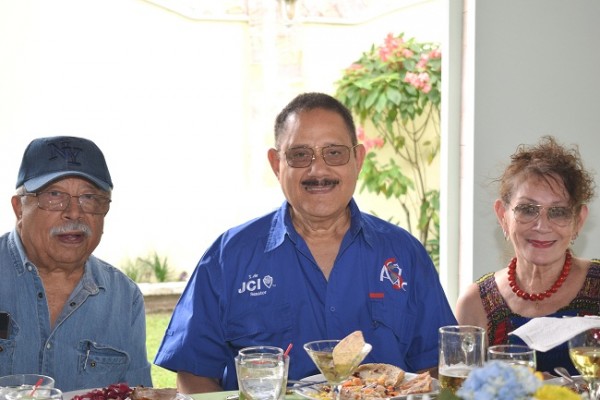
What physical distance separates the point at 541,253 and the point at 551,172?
0.92ft

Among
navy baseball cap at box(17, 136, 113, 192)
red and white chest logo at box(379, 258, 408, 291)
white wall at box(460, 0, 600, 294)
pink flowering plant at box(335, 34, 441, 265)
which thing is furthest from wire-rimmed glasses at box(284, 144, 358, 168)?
pink flowering plant at box(335, 34, 441, 265)

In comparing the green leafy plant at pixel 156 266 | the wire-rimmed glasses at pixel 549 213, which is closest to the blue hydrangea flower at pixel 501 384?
the wire-rimmed glasses at pixel 549 213

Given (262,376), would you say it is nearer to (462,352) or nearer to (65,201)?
(462,352)

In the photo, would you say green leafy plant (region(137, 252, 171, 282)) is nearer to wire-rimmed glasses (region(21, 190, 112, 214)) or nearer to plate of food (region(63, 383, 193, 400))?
wire-rimmed glasses (region(21, 190, 112, 214))

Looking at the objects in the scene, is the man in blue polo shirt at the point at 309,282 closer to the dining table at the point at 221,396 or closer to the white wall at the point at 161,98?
the dining table at the point at 221,396

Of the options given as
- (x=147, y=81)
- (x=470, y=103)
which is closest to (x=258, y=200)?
(x=147, y=81)

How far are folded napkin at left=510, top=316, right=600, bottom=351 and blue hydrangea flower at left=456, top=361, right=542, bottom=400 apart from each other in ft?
2.96

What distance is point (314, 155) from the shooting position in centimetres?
286

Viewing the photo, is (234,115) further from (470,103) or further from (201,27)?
(470,103)

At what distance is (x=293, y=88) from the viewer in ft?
26.5

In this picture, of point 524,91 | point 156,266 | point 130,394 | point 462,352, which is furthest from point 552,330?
point 156,266

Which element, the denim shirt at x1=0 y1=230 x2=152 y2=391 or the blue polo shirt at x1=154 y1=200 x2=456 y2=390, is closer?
the denim shirt at x1=0 y1=230 x2=152 y2=391

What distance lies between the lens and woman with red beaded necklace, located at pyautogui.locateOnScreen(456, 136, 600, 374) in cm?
303

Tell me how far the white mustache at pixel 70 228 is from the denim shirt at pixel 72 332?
122mm
